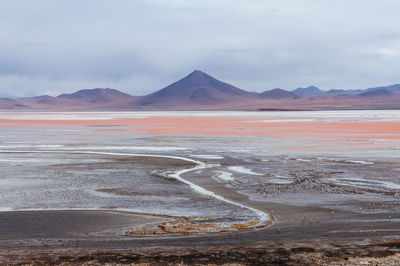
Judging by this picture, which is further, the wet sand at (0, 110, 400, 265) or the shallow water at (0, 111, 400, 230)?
the shallow water at (0, 111, 400, 230)

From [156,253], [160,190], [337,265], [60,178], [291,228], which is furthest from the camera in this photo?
[60,178]

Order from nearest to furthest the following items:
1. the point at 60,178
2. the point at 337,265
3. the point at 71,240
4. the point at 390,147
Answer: the point at 337,265 < the point at 71,240 < the point at 60,178 < the point at 390,147

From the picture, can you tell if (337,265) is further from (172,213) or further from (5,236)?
(5,236)

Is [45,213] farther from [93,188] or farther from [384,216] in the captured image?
[384,216]

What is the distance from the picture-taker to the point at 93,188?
13.3 meters

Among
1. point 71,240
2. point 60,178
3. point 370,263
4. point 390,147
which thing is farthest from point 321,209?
point 390,147

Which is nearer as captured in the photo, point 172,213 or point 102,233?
point 102,233

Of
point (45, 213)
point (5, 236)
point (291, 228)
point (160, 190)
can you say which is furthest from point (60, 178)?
point (291, 228)

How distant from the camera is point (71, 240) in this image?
8102 mm

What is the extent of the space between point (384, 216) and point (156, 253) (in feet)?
14.7

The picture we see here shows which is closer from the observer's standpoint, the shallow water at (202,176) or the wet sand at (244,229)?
Answer: the wet sand at (244,229)

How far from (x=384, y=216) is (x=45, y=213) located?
19.8ft

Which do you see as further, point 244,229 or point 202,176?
point 202,176

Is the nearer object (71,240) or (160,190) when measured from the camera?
(71,240)
